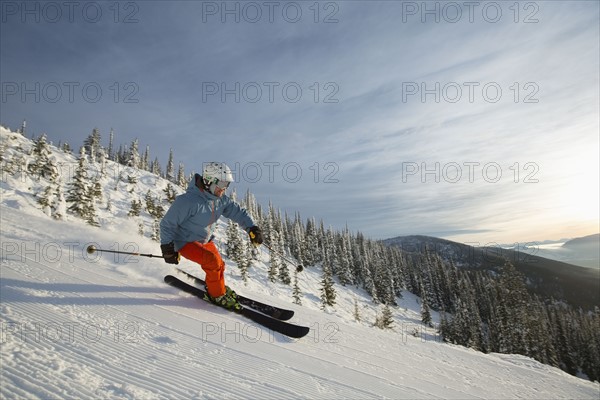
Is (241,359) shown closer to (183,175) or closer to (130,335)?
(130,335)

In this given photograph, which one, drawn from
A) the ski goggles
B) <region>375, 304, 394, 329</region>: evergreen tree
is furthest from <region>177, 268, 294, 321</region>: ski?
<region>375, 304, 394, 329</region>: evergreen tree

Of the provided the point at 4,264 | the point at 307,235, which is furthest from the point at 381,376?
the point at 307,235

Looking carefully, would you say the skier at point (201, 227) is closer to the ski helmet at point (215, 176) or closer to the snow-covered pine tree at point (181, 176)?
the ski helmet at point (215, 176)

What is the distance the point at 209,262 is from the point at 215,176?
1606 mm

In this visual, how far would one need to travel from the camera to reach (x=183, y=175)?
9994 centimetres

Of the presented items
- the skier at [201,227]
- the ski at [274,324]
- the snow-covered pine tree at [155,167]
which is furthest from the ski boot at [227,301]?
the snow-covered pine tree at [155,167]

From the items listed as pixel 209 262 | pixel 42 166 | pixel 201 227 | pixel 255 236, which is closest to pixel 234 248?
pixel 42 166

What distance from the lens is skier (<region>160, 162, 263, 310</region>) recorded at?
5262 millimetres

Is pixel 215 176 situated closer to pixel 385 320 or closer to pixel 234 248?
pixel 234 248

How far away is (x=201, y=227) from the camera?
554 cm

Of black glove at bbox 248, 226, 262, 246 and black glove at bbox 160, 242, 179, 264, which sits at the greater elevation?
black glove at bbox 248, 226, 262, 246

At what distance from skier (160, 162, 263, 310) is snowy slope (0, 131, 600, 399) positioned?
0.47 metres

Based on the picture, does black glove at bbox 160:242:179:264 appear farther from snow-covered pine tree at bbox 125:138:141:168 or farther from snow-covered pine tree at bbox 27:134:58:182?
snow-covered pine tree at bbox 125:138:141:168

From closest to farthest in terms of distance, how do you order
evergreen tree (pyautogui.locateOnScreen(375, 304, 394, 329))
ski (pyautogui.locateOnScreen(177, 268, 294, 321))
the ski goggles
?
1. the ski goggles
2. ski (pyautogui.locateOnScreen(177, 268, 294, 321))
3. evergreen tree (pyautogui.locateOnScreen(375, 304, 394, 329))
